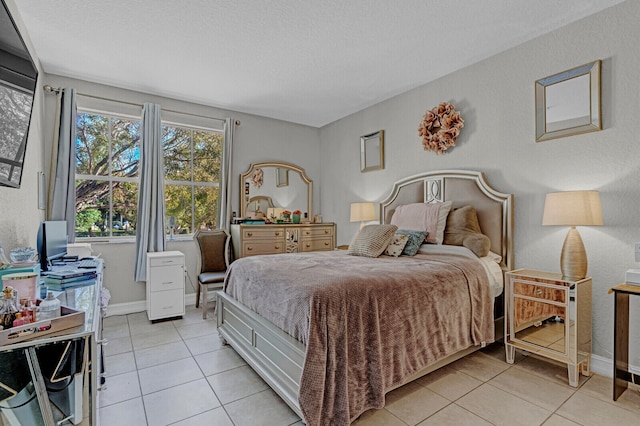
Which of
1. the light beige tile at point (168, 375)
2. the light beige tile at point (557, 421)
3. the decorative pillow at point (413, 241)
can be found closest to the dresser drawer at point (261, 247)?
the light beige tile at point (168, 375)

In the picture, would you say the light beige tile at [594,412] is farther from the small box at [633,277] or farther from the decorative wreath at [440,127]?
the decorative wreath at [440,127]

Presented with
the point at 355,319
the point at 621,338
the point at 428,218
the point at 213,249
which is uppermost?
the point at 428,218

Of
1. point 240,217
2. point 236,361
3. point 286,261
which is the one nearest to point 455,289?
point 286,261

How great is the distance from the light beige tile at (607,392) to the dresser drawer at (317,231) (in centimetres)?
320

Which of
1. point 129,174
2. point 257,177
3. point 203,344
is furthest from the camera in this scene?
point 257,177

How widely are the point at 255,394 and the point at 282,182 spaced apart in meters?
3.38

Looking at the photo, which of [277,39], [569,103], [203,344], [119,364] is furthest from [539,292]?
A: [119,364]

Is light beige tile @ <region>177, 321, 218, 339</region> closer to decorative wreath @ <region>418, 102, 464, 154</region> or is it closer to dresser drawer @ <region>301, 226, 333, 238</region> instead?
dresser drawer @ <region>301, 226, 333, 238</region>

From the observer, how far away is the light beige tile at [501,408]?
183cm

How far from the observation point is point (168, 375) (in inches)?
92.9

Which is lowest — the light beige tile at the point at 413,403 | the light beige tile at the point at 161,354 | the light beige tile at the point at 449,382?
the light beige tile at the point at 161,354

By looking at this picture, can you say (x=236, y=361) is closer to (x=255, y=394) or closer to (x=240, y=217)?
(x=255, y=394)

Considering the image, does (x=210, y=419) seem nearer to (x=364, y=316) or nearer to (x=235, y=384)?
(x=235, y=384)

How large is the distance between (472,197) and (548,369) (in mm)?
1549
